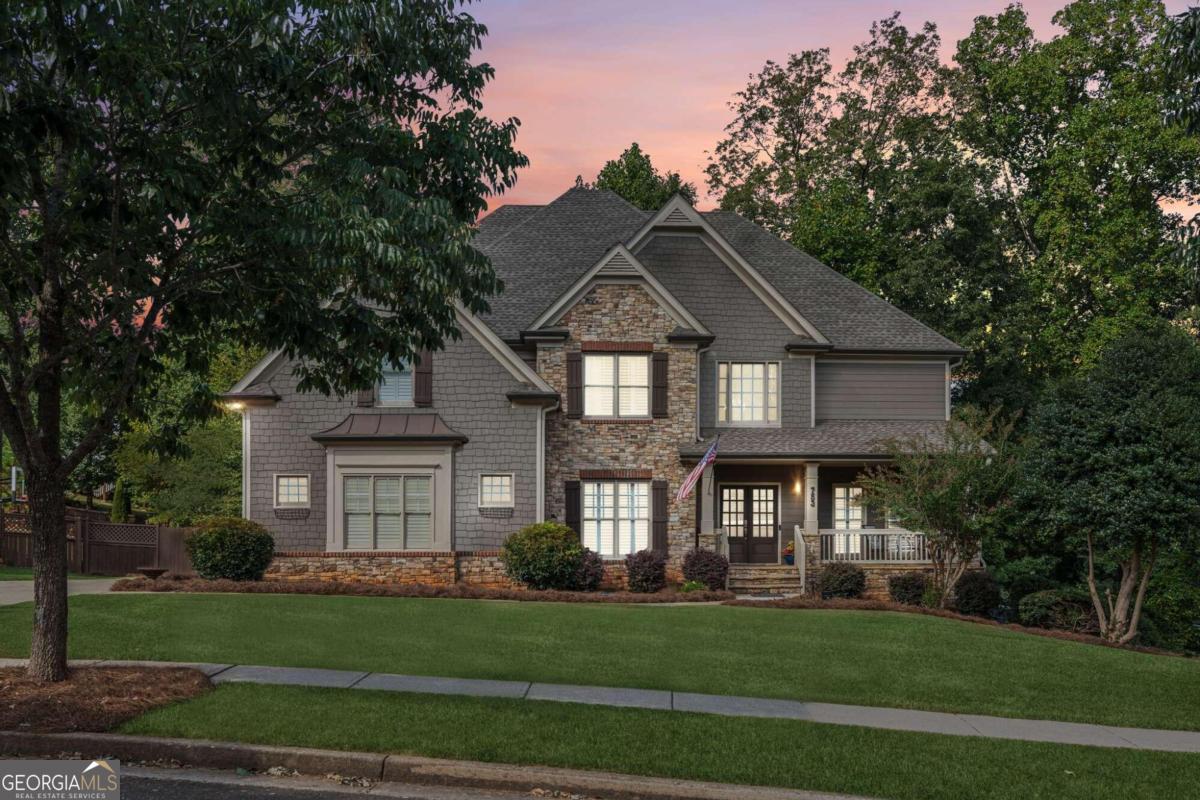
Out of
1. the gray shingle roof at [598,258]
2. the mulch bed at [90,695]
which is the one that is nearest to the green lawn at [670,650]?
the mulch bed at [90,695]

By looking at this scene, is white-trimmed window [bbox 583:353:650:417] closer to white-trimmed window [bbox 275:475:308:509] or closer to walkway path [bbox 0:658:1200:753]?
white-trimmed window [bbox 275:475:308:509]

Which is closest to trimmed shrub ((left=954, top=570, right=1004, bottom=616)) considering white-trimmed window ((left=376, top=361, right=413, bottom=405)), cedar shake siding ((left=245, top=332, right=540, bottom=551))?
cedar shake siding ((left=245, top=332, right=540, bottom=551))

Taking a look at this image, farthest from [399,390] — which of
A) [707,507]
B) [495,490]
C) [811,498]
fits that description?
[811,498]

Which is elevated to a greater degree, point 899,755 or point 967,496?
point 967,496

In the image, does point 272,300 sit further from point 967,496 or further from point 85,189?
point 967,496

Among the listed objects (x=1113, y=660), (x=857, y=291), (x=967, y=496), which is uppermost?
(x=857, y=291)

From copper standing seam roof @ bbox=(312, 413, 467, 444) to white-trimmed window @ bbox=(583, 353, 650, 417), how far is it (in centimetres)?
367

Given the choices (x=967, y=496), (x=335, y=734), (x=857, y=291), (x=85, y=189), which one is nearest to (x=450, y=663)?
(x=335, y=734)

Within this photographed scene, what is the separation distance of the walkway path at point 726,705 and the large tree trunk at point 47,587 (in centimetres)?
128

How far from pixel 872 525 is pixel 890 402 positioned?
3.59 m

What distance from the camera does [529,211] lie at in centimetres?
3459

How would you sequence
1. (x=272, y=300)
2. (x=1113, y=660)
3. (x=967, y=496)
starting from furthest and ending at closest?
(x=967, y=496)
(x=1113, y=660)
(x=272, y=300)

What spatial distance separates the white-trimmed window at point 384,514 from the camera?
24828 millimetres

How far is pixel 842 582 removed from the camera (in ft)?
80.4
